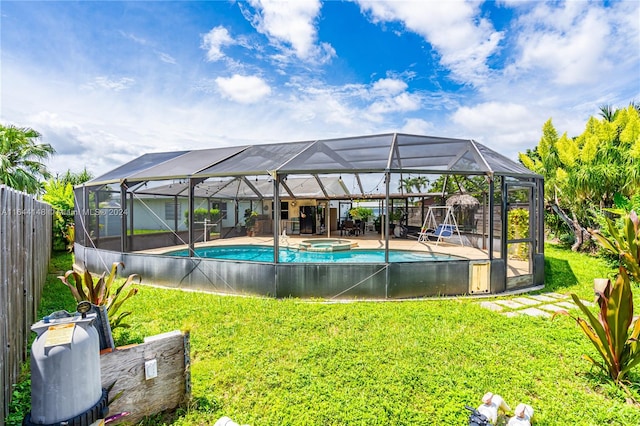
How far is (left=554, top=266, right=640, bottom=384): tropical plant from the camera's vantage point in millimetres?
3078

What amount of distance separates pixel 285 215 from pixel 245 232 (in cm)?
247

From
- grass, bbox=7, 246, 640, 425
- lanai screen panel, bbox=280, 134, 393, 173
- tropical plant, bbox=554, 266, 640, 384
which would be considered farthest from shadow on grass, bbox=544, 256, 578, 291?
Answer: lanai screen panel, bbox=280, 134, 393, 173

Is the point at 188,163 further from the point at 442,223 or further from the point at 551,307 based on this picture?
the point at 442,223

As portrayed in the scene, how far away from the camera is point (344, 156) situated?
7.70 m

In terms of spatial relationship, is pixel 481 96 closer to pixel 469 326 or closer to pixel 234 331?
pixel 469 326

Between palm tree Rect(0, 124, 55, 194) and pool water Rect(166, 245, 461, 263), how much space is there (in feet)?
20.8

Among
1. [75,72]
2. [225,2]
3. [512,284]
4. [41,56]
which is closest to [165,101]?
[75,72]

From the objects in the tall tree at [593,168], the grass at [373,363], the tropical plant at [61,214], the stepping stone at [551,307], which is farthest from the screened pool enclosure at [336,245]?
the tall tree at [593,168]

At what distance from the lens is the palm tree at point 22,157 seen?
1042 centimetres

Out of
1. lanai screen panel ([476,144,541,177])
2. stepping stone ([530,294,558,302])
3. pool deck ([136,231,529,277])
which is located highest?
lanai screen panel ([476,144,541,177])

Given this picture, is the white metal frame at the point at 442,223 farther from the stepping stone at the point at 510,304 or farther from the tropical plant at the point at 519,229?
the stepping stone at the point at 510,304

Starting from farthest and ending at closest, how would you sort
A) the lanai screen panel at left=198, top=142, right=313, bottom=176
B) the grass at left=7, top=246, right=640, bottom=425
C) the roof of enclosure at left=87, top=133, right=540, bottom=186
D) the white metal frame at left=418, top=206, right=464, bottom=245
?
the white metal frame at left=418, top=206, right=464, bottom=245 < the lanai screen panel at left=198, top=142, right=313, bottom=176 < the roof of enclosure at left=87, top=133, right=540, bottom=186 < the grass at left=7, top=246, right=640, bottom=425

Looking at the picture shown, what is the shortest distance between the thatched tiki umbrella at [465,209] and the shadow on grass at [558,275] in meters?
2.80

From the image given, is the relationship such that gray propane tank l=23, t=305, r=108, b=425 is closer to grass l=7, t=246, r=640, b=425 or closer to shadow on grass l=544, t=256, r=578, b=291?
grass l=7, t=246, r=640, b=425
